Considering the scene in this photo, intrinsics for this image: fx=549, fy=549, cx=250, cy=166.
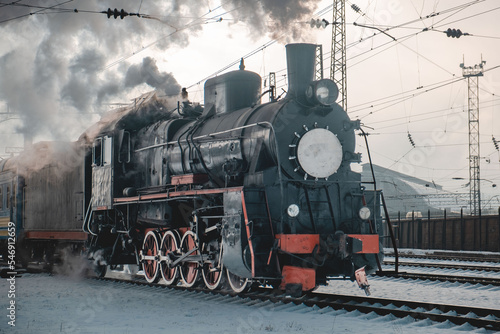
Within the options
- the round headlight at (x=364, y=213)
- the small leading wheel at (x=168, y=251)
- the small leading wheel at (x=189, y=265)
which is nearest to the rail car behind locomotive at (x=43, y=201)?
the small leading wheel at (x=168, y=251)

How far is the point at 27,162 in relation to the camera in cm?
1638

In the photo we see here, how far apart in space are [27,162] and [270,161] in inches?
391

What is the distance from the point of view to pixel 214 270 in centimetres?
983

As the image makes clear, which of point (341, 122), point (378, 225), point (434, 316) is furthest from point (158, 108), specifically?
point (434, 316)

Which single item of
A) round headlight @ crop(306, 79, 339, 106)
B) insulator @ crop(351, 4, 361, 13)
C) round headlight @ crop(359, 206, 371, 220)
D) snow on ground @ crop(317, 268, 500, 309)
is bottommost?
snow on ground @ crop(317, 268, 500, 309)

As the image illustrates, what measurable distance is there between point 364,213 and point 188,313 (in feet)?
11.0

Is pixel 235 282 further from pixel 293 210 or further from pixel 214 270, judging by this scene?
pixel 293 210

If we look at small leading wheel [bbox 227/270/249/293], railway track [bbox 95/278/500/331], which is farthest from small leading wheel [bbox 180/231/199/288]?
small leading wheel [bbox 227/270/249/293]

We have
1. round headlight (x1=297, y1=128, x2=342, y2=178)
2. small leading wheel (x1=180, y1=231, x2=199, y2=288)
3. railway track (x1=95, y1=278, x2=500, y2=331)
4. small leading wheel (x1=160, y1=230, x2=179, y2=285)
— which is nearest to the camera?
railway track (x1=95, y1=278, x2=500, y2=331)

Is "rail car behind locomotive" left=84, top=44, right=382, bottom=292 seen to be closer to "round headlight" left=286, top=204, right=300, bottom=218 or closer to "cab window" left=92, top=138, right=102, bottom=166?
"round headlight" left=286, top=204, right=300, bottom=218

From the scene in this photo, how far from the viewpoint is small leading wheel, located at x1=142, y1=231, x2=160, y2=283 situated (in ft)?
38.0

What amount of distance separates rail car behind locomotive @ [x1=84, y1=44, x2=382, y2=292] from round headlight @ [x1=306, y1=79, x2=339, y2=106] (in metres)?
0.02

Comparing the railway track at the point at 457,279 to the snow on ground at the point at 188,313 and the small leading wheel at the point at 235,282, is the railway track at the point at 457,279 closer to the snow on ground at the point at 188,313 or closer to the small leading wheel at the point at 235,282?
the snow on ground at the point at 188,313

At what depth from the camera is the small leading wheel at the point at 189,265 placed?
10409 millimetres
